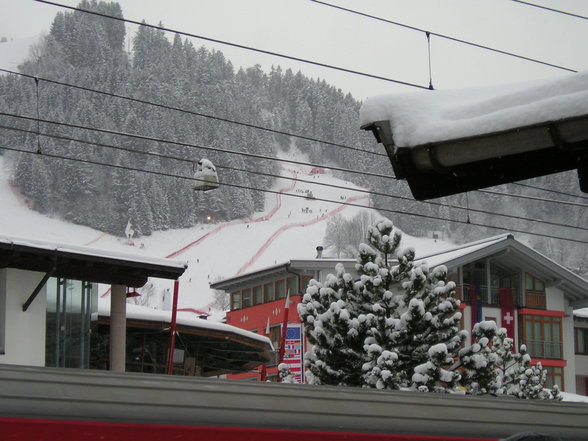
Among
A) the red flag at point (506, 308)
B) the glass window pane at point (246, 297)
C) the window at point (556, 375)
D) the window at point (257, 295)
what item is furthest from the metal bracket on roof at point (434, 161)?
the glass window pane at point (246, 297)

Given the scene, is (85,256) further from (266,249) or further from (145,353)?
(266,249)

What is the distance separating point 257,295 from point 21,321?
116ft

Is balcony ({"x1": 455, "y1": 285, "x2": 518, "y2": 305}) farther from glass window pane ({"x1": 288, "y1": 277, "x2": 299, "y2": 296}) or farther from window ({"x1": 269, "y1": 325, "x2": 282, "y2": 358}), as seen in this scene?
window ({"x1": 269, "y1": 325, "x2": 282, "y2": 358})

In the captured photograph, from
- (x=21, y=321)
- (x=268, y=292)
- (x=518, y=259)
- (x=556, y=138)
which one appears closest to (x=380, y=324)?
(x=21, y=321)

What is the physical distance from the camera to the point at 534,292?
4600cm

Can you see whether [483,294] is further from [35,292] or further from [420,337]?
[35,292]

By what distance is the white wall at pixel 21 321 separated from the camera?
52.3 ft

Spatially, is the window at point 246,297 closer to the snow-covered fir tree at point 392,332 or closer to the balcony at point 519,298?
the balcony at point 519,298

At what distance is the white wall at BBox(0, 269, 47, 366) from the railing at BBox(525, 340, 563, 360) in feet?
105

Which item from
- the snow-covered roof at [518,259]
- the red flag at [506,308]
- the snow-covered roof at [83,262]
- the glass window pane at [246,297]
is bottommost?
the snow-covered roof at [83,262]

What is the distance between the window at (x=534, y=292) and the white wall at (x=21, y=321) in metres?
32.9

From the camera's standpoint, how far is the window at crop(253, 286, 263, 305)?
168ft

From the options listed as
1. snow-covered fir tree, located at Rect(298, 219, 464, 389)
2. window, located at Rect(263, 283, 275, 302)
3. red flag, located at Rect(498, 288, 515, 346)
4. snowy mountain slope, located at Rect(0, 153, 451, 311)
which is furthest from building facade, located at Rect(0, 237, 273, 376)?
snowy mountain slope, located at Rect(0, 153, 451, 311)

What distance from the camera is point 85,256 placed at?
16516mm
